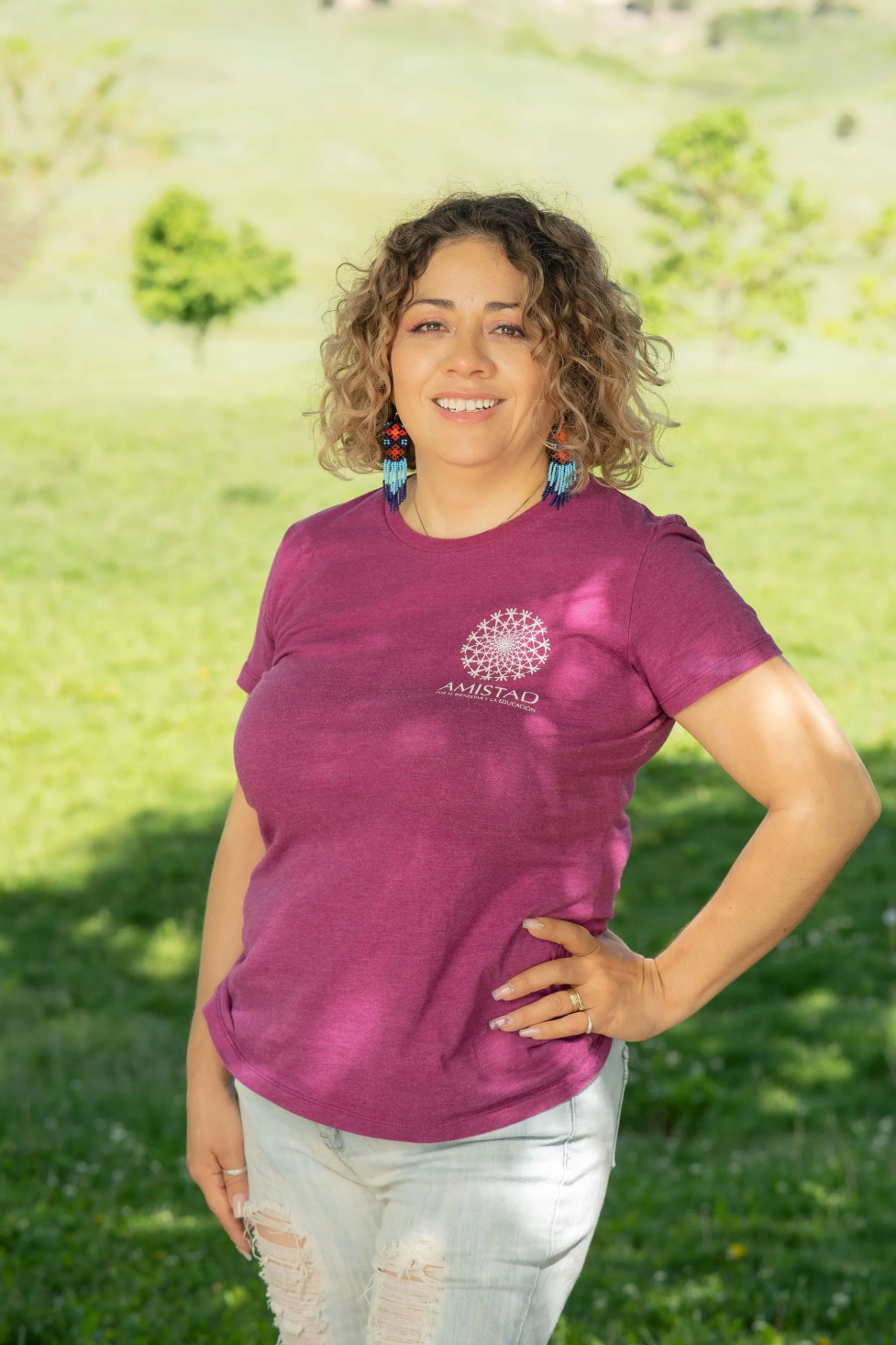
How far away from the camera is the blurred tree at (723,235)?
30.3 meters

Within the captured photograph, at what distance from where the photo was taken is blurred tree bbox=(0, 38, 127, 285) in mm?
26766

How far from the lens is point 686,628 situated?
6.32ft

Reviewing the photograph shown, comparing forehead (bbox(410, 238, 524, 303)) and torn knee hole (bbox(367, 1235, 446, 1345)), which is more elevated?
forehead (bbox(410, 238, 524, 303))

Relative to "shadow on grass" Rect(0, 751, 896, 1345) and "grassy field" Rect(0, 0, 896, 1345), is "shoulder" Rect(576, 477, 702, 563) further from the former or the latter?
"shadow on grass" Rect(0, 751, 896, 1345)

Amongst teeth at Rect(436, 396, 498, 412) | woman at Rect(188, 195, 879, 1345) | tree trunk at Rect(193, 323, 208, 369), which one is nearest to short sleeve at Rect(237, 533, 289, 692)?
woman at Rect(188, 195, 879, 1345)

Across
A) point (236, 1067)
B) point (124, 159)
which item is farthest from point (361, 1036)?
point (124, 159)

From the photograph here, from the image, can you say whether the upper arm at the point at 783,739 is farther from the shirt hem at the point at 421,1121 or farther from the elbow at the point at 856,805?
the shirt hem at the point at 421,1121

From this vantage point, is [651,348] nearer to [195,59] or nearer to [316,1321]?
[316,1321]

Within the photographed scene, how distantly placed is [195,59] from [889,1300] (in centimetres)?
3108

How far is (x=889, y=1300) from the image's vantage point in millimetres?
3768

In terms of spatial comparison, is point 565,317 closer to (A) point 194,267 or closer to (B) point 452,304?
(B) point 452,304

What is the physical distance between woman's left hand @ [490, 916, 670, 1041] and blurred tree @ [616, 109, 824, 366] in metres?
29.2

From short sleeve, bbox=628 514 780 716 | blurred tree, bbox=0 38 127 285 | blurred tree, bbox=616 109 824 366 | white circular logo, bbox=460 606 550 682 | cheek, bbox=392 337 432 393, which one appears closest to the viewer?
short sleeve, bbox=628 514 780 716

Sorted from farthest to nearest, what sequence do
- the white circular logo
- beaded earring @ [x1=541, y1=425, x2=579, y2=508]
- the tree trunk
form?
the tree trunk < beaded earring @ [x1=541, y1=425, x2=579, y2=508] < the white circular logo
